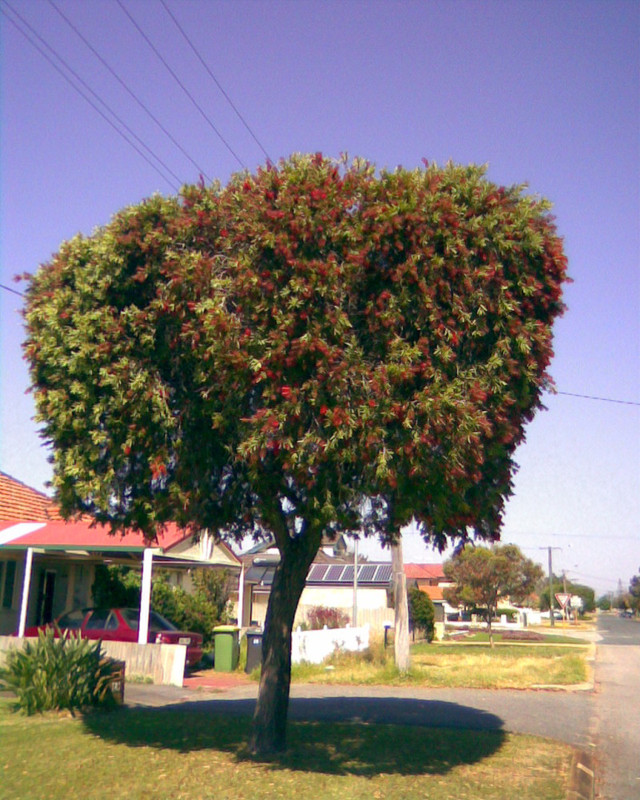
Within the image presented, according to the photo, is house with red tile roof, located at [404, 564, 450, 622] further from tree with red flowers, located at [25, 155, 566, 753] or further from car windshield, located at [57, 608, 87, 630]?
tree with red flowers, located at [25, 155, 566, 753]

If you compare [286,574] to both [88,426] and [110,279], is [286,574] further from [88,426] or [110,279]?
[110,279]

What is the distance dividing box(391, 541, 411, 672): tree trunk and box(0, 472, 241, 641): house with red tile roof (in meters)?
4.93

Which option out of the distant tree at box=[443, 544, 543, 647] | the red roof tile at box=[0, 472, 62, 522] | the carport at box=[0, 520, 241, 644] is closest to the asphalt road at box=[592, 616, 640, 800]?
the carport at box=[0, 520, 241, 644]

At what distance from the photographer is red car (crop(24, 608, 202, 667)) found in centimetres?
1897

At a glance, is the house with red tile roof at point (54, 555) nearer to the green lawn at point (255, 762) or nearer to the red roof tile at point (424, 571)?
the green lawn at point (255, 762)

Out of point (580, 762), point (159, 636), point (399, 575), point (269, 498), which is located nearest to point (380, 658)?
point (399, 575)

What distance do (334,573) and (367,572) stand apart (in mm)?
2086

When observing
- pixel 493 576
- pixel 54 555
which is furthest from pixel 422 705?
pixel 493 576

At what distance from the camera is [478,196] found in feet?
26.9

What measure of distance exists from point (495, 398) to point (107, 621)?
1454 cm

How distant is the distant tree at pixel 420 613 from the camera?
37.0m

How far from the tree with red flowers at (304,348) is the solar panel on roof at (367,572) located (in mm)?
32119

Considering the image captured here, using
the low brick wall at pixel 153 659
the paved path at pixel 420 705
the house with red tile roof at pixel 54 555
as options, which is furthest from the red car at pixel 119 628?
the paved path at pixel 420 705

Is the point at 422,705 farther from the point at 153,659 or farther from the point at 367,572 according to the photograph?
the point at 367,572
